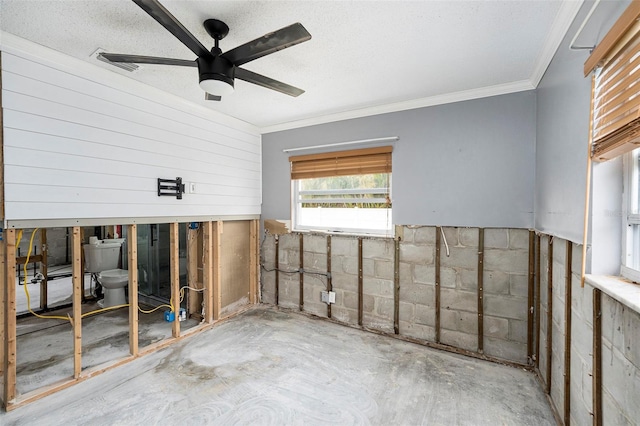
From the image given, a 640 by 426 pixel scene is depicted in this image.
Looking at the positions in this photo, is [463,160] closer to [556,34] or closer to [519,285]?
[556,34]

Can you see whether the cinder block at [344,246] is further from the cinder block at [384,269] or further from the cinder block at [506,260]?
the cinder block at [506,260]

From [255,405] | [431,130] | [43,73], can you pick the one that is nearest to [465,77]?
[431,130]

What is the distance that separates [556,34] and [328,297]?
126 inches

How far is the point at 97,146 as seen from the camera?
7.91 ft

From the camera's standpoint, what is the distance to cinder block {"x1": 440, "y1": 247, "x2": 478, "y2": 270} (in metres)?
2.80

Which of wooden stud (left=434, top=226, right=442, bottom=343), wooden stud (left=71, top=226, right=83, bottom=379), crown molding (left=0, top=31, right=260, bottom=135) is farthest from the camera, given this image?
wooden stud (left=434, top=226, right=442, bottom=343)

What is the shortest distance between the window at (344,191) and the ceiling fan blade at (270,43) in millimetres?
1917

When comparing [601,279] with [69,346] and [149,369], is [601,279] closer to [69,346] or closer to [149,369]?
[149,369]

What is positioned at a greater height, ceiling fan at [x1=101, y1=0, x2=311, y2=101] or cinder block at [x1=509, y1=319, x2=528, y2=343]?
ceiling fan at [x1=101, y1=0, x2=311, y2=101]

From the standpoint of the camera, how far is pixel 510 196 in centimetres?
267

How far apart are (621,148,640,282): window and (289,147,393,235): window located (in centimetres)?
199

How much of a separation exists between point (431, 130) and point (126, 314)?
4436 millimetres

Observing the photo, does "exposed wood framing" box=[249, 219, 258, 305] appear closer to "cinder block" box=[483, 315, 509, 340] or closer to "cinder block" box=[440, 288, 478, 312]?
"cinder block" box=[440, 288, 478, 312]

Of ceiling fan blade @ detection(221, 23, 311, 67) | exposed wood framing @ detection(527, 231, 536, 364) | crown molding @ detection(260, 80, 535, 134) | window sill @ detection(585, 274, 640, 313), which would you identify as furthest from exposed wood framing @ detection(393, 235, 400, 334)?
ceiling fan blade @ detection(221, 23, 311, 67)
